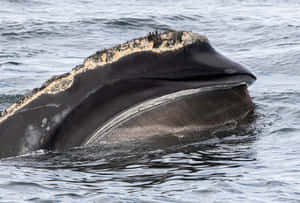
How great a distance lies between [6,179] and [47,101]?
0.79 m

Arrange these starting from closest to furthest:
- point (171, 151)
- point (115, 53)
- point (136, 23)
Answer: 1. point (115, 53)
2. point (171, 151)
3. point (136, 23)

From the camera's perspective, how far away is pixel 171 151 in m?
6.13

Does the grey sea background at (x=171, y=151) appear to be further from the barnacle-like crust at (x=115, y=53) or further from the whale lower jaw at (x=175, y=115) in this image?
the barnacle-like crust at (x=115, y=53)

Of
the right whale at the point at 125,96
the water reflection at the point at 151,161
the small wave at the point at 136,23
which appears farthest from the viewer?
the small wave at the point at 136,23

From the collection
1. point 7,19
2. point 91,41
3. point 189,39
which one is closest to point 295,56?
point 91,41

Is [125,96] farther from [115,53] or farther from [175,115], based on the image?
[175,115]

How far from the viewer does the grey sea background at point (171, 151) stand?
502 cm

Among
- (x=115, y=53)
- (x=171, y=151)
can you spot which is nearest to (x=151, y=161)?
(x=171, y=151)

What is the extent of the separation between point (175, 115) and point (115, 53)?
2.76 ft

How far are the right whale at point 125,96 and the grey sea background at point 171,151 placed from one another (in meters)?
0.18

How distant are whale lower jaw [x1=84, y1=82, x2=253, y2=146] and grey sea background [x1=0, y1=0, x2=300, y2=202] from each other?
0.16 meters

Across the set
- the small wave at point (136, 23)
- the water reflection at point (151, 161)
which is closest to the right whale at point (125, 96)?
the water reflection at point (151, 161)

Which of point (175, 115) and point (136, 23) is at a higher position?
point (136, 23)

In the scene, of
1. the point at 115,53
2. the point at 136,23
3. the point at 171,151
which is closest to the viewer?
the point at 115,53
